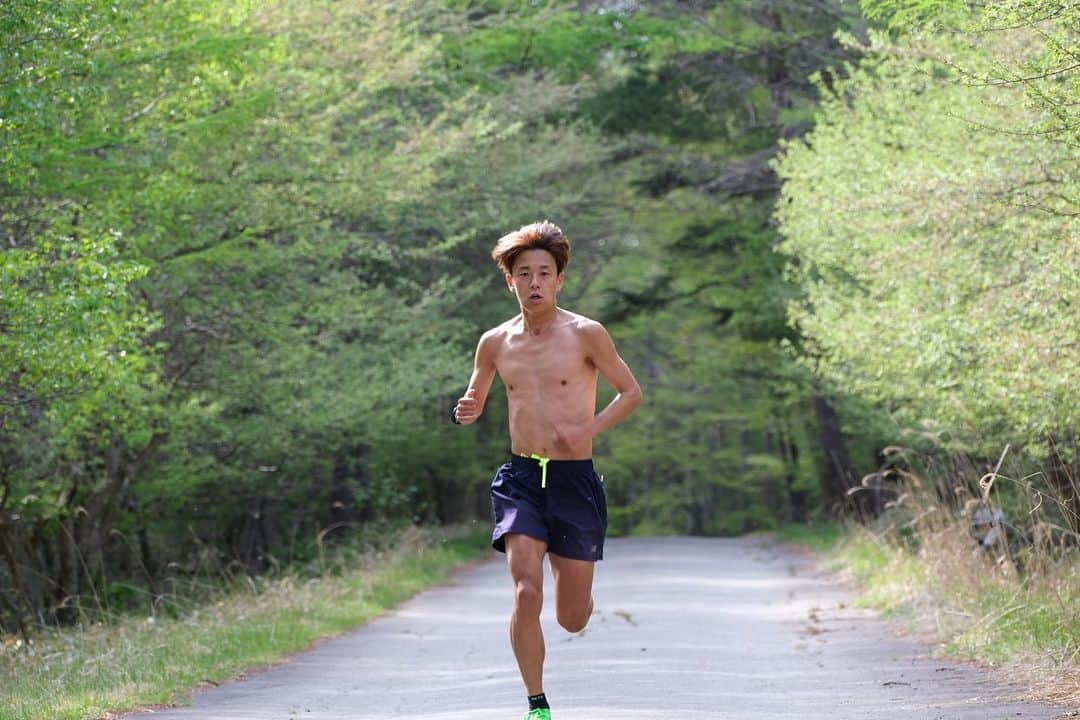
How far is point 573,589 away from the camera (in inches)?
317

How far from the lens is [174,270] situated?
1759 cm

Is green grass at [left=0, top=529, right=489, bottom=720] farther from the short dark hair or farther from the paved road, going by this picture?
the short dark hair

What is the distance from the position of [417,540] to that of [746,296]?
39.9 ft

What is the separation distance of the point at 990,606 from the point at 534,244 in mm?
5869

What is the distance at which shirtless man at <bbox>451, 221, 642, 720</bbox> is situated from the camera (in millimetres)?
7910

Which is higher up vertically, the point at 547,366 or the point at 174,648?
the point at 547,366

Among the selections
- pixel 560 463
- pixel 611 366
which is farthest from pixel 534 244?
pixel 560 463

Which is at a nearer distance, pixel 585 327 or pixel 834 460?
pixel 585 327

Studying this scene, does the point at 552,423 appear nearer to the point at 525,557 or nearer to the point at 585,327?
the point at 585,327

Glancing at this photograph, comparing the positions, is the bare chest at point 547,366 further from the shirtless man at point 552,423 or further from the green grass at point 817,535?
the green grass at point 817,535

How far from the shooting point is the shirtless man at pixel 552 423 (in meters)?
7.91

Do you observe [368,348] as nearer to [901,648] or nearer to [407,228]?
[407,228]

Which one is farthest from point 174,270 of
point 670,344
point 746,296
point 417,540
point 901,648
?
point 670,344

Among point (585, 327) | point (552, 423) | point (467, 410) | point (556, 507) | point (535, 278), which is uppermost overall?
point (535, 278)
